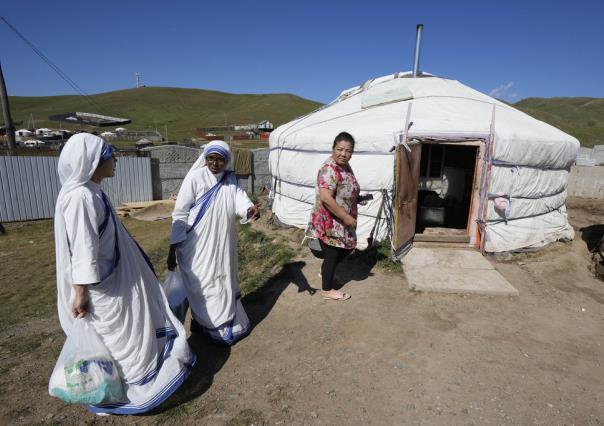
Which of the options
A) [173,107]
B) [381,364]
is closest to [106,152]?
[381,364]

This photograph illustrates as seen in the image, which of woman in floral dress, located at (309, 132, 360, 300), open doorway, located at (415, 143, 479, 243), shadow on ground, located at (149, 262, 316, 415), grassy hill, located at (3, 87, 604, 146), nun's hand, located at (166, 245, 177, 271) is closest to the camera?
shadow on ground, located at (149, 262, 316, 415)

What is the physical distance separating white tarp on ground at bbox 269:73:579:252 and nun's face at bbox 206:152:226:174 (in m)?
2.88

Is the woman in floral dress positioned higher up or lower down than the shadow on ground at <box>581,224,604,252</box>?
higher up

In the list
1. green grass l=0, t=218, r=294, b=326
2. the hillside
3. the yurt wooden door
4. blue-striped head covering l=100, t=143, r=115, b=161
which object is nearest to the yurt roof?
the yurt wooden door

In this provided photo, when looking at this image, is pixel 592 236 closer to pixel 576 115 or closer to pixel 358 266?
pixel 358 266

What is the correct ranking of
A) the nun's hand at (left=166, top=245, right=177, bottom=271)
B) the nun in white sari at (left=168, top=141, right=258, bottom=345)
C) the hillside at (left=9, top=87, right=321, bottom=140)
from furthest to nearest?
the hillside at (left=9, top=87, right=321, bottom=140) → the nun's hand at (left=166, top=245, right=177, bottom=271) → the nun in white sari at (left=168, top=141, right=258, bottom=345)

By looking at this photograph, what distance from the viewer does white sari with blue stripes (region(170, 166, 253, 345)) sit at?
2.30 m

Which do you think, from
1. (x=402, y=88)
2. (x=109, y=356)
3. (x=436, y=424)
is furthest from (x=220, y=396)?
(x=402, y=88)

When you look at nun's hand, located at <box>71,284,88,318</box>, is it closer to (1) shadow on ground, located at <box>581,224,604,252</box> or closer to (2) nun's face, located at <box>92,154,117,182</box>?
(2) nun's face, located at <box>92,154,117,182</box>

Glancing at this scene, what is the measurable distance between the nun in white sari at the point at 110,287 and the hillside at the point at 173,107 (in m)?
45.4

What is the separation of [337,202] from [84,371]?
2.06m

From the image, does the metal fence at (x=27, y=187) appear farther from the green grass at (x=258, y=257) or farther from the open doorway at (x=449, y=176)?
the open doorway at (x=449, y=176)

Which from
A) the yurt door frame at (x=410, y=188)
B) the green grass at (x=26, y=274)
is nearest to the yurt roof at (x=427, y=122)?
the yurt door frame at (x=410, y=188)

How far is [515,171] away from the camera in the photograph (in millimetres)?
4664
